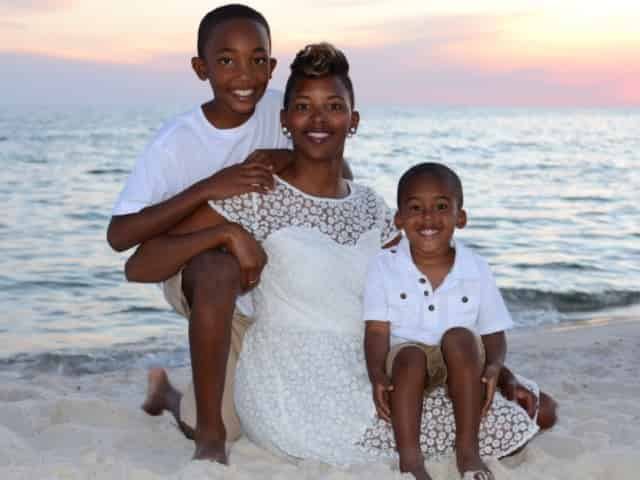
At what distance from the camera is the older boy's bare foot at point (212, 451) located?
10.0ft

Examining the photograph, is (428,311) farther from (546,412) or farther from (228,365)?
(228,365)

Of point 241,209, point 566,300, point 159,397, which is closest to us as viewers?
point 241,209

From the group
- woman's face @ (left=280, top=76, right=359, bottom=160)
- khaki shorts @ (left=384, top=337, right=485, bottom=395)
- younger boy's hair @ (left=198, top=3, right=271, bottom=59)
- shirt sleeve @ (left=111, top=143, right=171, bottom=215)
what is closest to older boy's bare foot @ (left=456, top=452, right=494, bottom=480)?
khaki shorts @ (left=384, top=337, right=485, bottom=395)

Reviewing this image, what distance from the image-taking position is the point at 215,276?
10.1 feet

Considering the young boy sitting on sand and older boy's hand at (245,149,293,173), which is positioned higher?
older boy's hand at (245,149,293,173)

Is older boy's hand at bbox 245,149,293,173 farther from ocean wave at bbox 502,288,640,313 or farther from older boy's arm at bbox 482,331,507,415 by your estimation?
ocean wave at bbox 502,288,640,313

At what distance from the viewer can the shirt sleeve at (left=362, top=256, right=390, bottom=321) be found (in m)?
3.05

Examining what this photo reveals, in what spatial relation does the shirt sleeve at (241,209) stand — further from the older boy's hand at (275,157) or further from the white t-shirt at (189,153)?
the white t-shirt at (189,153)

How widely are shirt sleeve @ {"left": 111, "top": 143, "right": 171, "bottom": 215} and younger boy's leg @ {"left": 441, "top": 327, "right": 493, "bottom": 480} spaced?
1.19 metres

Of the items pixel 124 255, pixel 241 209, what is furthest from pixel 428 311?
pixel 124 255

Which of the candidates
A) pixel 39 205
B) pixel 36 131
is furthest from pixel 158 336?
pixel 36 131

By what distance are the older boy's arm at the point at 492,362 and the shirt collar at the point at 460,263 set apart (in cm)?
22

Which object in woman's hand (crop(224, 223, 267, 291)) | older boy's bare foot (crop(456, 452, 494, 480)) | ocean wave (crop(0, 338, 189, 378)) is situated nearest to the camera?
older boy's bare foot (crop(456, 452, 494, 480))

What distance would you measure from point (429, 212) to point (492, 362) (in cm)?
54
